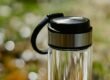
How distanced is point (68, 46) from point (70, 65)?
10 centimetres

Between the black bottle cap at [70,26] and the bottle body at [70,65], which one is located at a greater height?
the black bottle cap at [70,26]


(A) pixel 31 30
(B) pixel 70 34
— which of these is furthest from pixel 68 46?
(A) pixel 31 30

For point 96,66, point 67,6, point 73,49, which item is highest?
point 67,6

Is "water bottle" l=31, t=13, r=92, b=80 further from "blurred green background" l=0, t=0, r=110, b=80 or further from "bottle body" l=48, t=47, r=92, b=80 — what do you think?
"blurred green background" l=0, t=0, r=110, b=80

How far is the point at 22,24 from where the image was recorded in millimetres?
1310

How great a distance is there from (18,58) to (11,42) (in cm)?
7

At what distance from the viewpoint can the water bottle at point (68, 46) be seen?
0.94 metres

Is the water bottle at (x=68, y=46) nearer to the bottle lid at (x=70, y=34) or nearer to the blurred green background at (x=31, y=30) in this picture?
the bottle lid at (x=70, y=34)

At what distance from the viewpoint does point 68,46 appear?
955 mm

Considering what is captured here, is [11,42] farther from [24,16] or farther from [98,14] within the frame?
[98,14]

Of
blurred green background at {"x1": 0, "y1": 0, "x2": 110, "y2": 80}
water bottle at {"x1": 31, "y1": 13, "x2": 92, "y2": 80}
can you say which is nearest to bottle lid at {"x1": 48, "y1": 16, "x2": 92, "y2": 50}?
water bottle at {"x1": 31, "y1": 13, "x2": 92, "y2": 80}

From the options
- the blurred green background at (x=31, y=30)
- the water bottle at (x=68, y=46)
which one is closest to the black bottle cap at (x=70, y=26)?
the water bottle at (x=68, y=46)

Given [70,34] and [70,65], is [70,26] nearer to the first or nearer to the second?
[70,34]

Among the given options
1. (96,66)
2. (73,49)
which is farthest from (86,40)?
(96,66)
